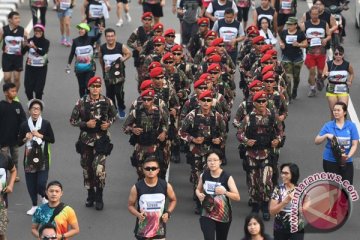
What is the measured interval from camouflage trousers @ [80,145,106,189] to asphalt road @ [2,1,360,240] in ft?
1.45

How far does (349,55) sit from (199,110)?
1016cm

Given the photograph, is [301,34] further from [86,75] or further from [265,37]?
[86,75]

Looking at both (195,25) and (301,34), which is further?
(195,25)

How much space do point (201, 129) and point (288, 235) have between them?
306 centimetres

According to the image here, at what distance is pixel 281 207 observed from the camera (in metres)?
15.1

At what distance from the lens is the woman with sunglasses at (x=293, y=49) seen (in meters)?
23.8

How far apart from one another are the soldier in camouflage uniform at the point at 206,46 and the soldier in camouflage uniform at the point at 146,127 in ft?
14.5

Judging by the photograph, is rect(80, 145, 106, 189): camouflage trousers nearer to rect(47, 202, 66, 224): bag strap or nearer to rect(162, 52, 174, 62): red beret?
rect(162, 52, 174, 62): red beret

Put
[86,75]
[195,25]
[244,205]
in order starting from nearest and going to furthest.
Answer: [244,205] → [86,75] → [195,25]

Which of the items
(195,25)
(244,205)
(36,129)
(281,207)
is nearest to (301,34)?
(195,25)

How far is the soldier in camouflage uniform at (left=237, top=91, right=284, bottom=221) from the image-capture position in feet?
58.5

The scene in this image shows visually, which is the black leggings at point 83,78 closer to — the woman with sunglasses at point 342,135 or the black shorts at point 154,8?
the black shorts at point 154,8

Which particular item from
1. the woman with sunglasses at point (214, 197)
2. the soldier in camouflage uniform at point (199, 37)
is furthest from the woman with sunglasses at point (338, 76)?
the woman with sunglasses at point (214, 197)

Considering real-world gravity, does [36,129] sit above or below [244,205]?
above
